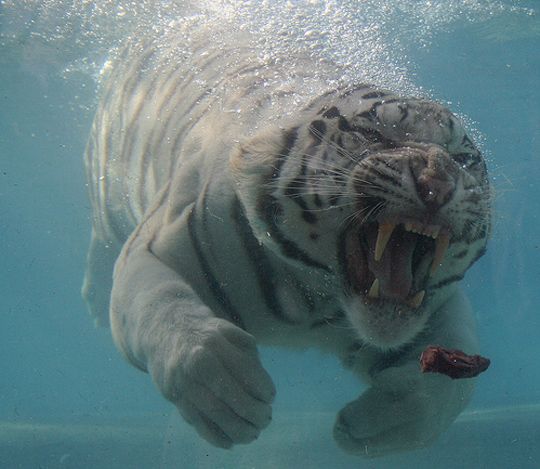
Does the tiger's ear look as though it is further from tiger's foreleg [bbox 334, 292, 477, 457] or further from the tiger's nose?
tiger's foreleg [bbox 334, 292, 477, 457]

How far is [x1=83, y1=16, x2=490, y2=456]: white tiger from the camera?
1891 mm

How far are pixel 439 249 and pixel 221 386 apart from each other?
0.79 m

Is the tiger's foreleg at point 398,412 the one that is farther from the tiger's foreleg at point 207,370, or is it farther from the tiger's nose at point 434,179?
the tiger's nose at point 434,179

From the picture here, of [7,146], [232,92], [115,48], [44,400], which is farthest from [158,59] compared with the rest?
[44,400]

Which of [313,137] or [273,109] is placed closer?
[313,137]

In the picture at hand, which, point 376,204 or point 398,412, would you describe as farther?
point 398,412

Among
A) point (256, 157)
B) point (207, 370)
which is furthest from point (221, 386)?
point (256, 157)

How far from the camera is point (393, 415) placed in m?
2.33

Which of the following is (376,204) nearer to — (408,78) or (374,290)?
(374,290)

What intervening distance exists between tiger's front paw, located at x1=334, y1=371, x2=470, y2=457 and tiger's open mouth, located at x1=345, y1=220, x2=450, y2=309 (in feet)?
1.80

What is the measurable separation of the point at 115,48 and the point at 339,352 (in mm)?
6968

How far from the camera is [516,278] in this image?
22.1 m

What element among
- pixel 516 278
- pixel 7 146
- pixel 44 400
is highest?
pixel 7 146

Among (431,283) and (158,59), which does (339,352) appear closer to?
(431,283)
